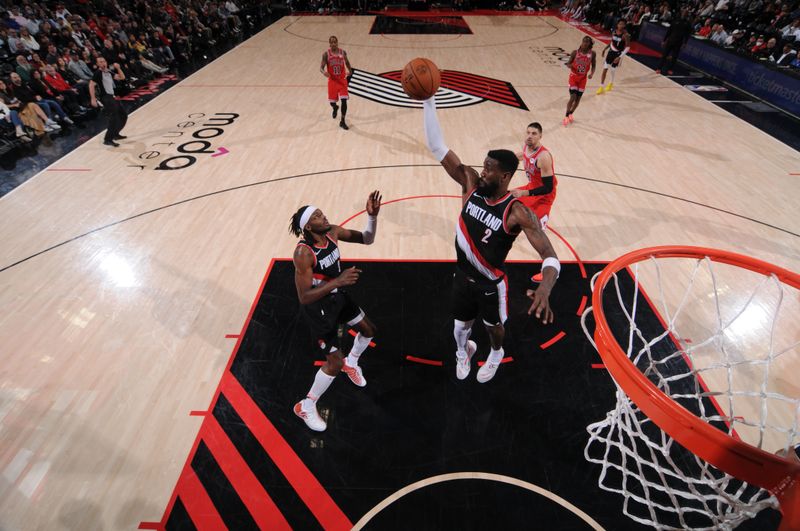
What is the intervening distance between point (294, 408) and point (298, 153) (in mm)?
5534

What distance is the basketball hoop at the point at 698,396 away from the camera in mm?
Result: 1900

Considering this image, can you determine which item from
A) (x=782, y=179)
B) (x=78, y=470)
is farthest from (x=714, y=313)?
(x=78, y=470)

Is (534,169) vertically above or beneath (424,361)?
above

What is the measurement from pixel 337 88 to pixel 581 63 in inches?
186

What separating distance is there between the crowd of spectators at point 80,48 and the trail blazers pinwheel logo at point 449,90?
596 cm

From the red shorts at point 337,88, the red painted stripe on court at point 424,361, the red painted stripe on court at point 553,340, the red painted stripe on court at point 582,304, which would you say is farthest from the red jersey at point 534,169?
the red shorts at point 337,88

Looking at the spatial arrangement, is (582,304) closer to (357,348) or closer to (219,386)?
(357,348)

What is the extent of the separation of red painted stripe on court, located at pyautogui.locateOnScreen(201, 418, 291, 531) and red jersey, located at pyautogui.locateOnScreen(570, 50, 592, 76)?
851 centimetres

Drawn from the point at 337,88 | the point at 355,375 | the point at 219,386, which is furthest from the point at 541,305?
the point at 337,88

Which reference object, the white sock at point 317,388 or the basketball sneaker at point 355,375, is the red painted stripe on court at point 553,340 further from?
the white sock at point 317,388

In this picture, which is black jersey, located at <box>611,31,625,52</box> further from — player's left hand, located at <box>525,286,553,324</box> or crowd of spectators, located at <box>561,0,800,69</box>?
player's left hand, located at <box>525,286,553,324</box>

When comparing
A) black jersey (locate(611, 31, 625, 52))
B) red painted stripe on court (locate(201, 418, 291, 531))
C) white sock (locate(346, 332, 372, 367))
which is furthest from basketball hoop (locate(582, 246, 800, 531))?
black jersey (locate(611, 31, 625, 52))

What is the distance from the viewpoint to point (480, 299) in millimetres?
3391

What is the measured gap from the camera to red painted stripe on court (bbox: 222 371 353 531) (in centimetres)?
303
